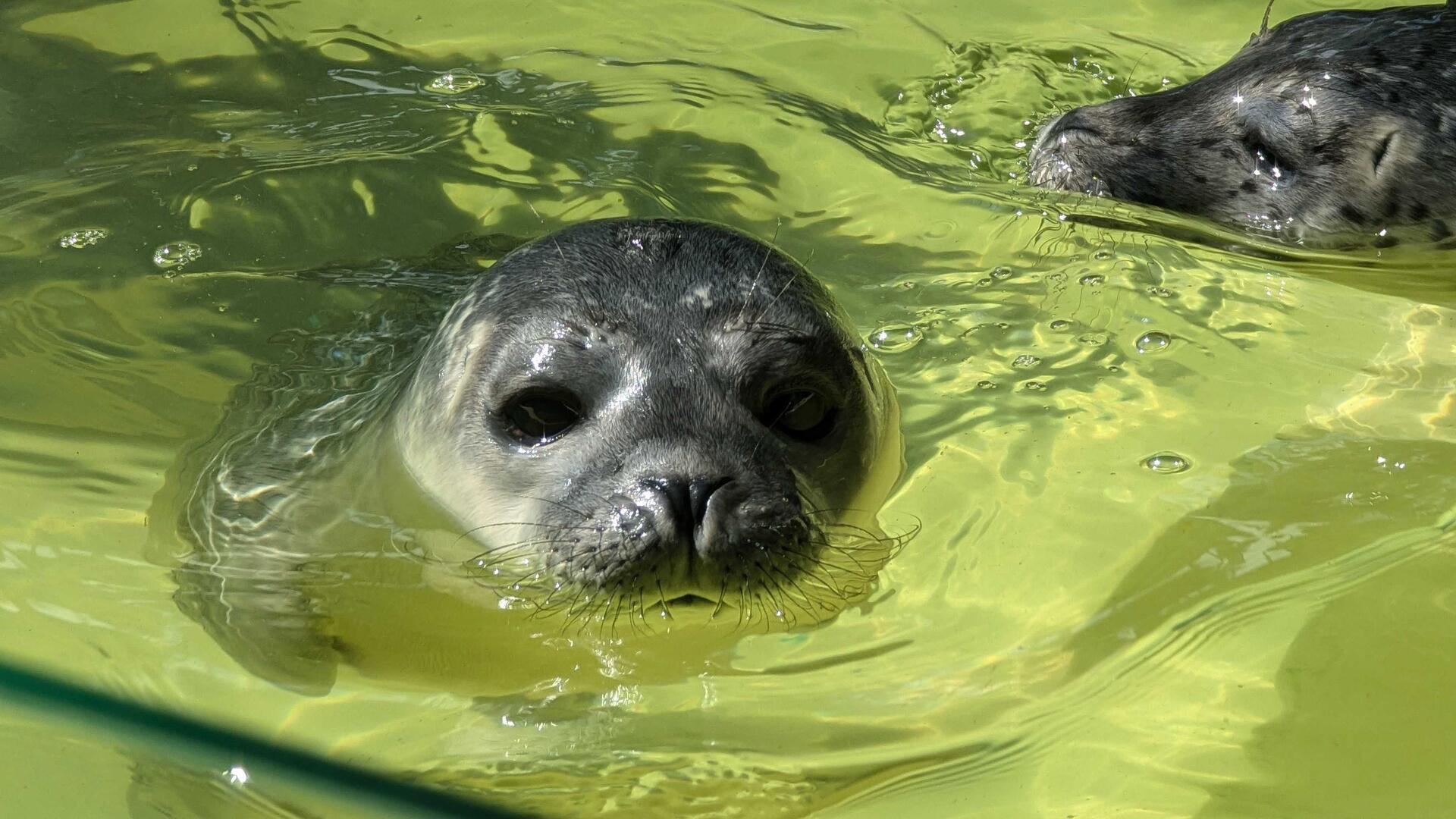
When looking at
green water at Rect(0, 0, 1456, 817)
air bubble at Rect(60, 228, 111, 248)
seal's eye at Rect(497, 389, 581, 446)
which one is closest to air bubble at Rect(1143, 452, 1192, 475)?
green water at Rect(0, 0, 1456, 817)

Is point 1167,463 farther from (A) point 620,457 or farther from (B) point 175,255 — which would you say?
(B) point 175,255

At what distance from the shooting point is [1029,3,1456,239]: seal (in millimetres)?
4445

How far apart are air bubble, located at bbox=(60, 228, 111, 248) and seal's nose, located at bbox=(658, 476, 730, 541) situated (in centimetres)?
208

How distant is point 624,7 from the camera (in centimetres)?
552

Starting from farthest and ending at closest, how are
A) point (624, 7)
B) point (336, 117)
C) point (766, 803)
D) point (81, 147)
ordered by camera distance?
1. point (624, 7)
2. point (336, 117)
3. point (81, 147)
4. point (766, 803)

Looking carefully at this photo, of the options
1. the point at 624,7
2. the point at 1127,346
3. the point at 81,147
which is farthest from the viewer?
the point at 624,7

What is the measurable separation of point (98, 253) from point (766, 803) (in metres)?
2.38

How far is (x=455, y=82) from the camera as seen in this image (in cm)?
487

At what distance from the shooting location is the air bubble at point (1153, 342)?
3.61 metres

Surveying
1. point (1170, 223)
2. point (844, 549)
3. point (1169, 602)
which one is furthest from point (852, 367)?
point (1170, 223)

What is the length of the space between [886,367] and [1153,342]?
0.67 m

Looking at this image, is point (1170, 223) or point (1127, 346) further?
point (1170, 223)

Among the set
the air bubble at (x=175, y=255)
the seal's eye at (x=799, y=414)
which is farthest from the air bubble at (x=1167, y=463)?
the air bubble at (x=175, y=255)

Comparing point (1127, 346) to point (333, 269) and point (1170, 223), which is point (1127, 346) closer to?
point (1170, 223)
